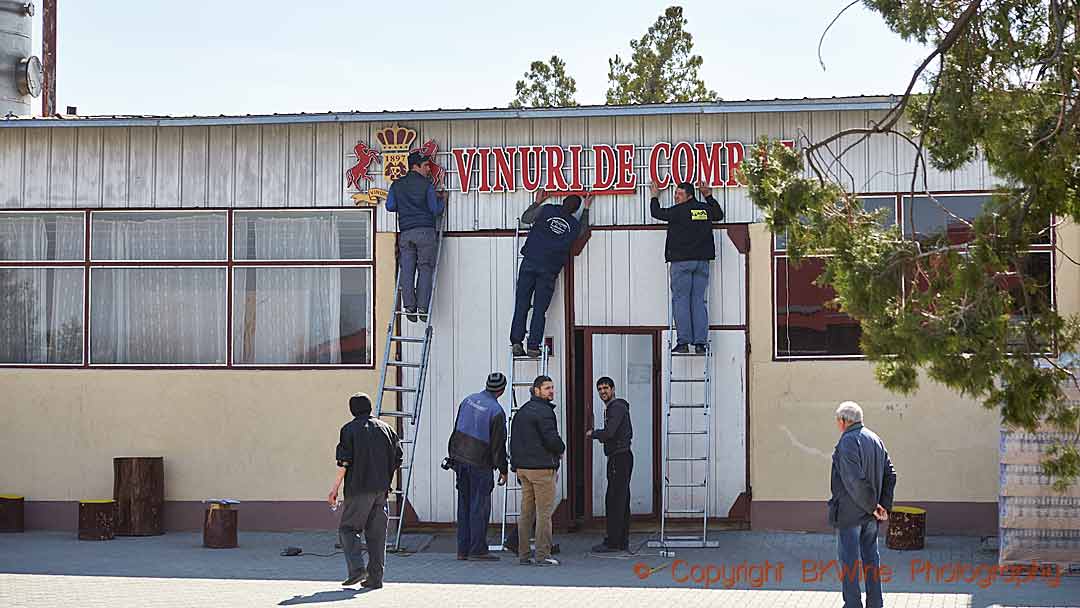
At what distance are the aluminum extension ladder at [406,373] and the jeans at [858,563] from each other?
6491mm

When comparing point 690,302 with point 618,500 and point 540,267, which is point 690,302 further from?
point 618,500

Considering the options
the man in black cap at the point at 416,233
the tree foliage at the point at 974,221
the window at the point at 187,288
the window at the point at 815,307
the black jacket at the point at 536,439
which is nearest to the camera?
the tree foliage at the point at 974,221

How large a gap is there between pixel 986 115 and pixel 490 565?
8.23 m

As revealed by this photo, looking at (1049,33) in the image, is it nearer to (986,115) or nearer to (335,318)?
(986,115)

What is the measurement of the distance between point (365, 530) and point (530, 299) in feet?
13.3

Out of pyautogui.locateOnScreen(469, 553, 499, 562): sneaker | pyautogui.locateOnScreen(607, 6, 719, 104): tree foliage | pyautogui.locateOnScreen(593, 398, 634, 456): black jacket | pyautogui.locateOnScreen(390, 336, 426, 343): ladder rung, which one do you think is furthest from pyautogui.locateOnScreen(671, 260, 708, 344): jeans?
pyautogui.locateOnScreen(607, 6, 719, 104): tree foliage

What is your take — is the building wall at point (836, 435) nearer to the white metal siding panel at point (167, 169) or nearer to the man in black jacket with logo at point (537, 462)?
the man in black jacket with logo at point (537, 462)

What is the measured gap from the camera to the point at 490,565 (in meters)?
15.3

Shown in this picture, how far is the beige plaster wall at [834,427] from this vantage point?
54.9 ft

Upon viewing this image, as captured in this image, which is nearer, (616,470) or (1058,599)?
(1058,599)

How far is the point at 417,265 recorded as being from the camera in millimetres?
17250

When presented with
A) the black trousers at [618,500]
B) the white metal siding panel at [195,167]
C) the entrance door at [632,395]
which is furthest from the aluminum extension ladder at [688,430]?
the white metal siding panel at [195,167]

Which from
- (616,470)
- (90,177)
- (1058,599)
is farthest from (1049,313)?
(90,177)

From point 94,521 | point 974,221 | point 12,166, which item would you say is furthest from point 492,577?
point 12,166
